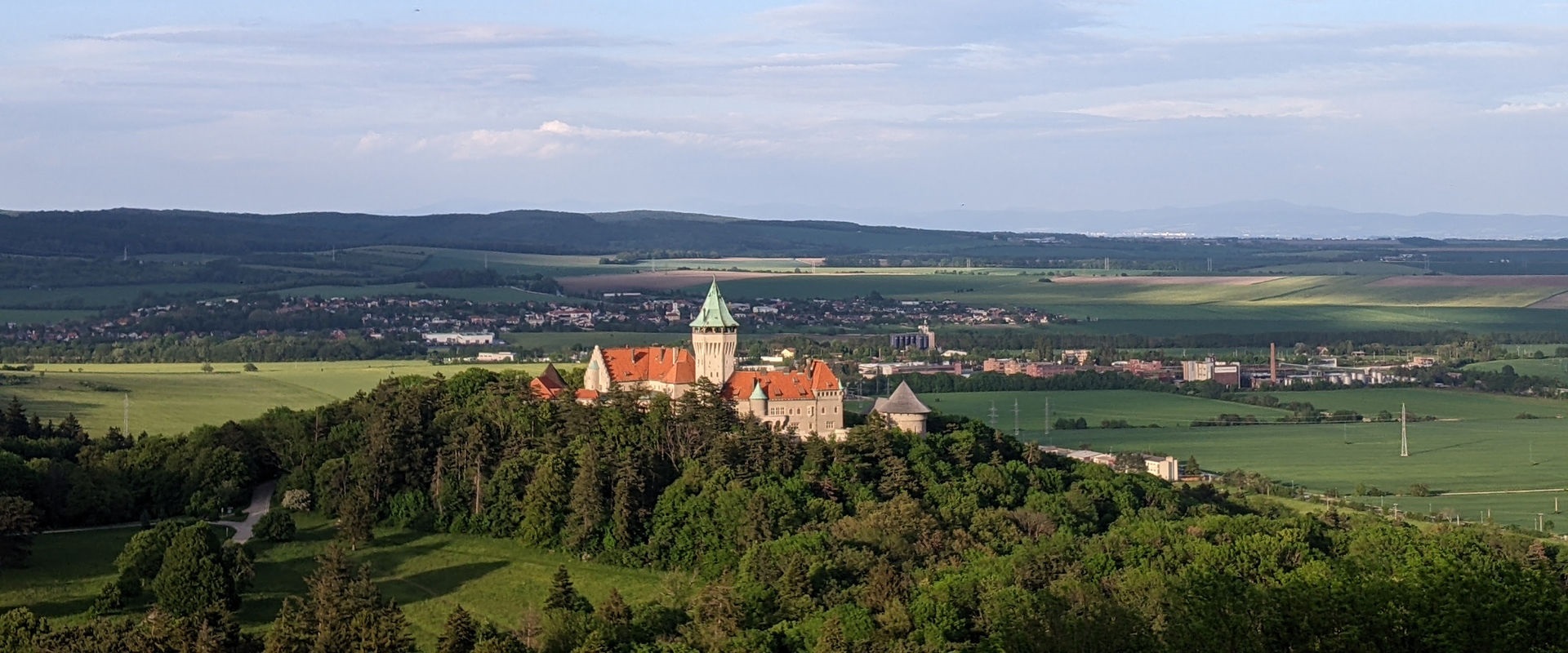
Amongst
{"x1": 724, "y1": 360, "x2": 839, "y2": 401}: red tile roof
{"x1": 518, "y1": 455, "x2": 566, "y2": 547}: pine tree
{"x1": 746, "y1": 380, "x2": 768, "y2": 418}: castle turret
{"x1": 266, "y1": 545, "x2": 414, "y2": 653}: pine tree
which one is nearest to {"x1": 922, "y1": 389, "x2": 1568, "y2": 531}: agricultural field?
{"x1": 724, "y1": 360, "x2": 839, "y2": 401}: red tile roof

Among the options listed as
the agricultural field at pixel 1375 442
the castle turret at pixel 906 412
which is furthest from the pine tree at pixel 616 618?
the agricultural field at pixel 1375 442

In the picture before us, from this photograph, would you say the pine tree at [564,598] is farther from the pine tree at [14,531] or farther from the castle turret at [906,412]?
the castle turret at [906,412]

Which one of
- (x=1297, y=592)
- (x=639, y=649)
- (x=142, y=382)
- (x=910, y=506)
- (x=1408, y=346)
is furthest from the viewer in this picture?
(x=1408, y=346)

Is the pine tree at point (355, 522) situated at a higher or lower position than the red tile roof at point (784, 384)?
lower

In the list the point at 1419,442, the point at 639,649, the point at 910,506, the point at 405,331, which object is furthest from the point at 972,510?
the point at 405,331

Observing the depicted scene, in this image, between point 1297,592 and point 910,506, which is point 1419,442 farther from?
point 1297,592

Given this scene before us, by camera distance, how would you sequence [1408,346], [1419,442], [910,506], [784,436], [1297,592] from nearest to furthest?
1. [1297,592]
2. [910,506]
3. [784,436]
4. [1419,442]
5. [1408,346]
